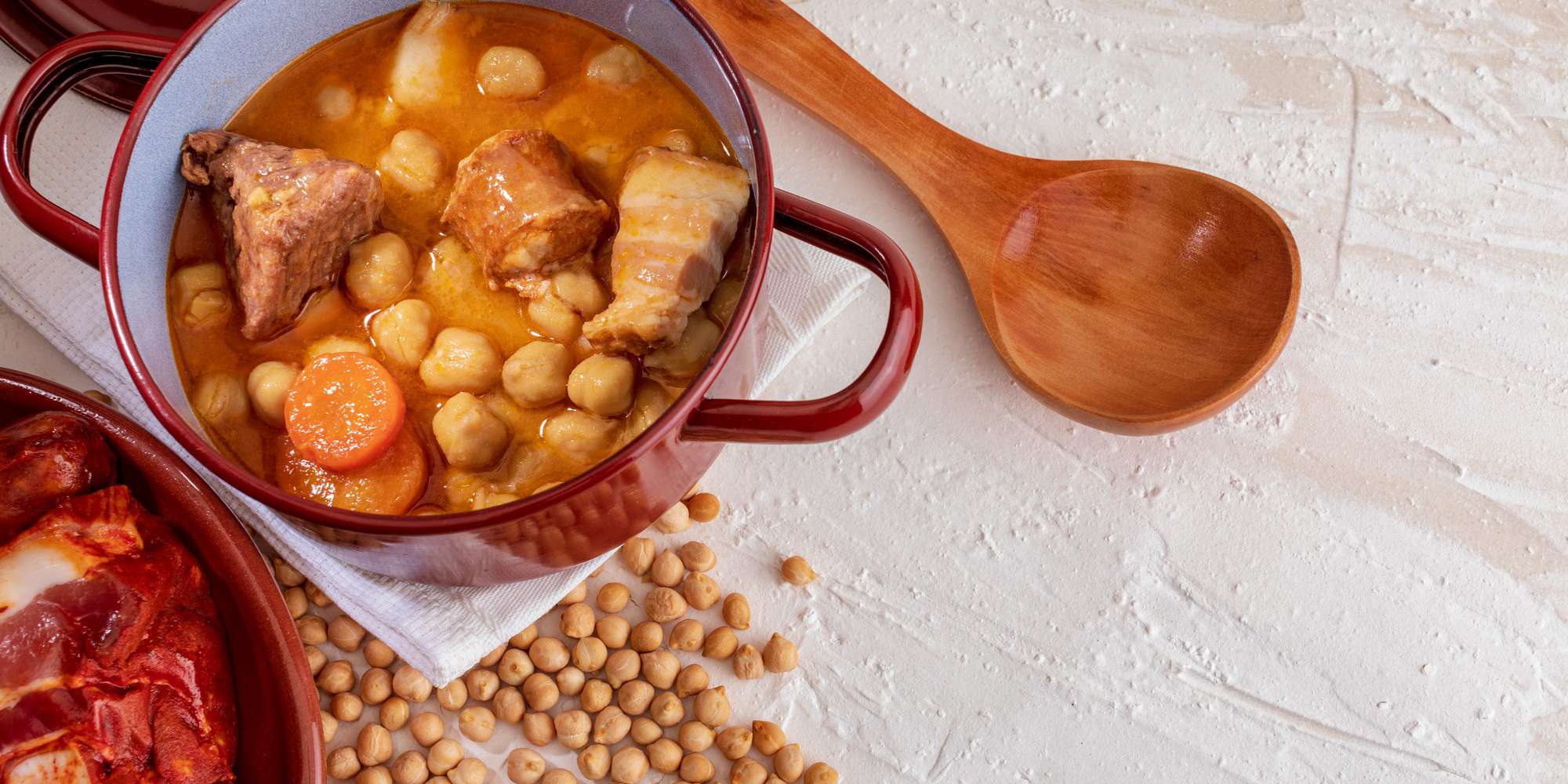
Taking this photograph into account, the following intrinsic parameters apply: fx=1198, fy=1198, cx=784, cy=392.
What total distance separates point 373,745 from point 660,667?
51 centimetres

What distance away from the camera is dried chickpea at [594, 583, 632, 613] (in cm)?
212

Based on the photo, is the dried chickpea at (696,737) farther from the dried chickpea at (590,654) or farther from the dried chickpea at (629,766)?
the dried chickpea at (590,654)

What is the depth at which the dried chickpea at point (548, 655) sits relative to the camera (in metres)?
2.12

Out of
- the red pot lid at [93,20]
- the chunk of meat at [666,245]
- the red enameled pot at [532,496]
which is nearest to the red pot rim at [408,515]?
the red enameled pot at [532,496]

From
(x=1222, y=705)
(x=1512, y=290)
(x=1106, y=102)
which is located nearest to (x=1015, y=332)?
(x=1106, y=102)

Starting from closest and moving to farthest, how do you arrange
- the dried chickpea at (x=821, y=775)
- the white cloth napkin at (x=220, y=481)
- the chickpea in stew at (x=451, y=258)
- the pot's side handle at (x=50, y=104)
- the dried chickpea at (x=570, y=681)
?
1. the pot's side handle at (x=50, y=104)
2. the chickpea in stew at (x=451, y=258)
3. the white cloth napkin at (x=220, y=481)
4. the dried chickpea at (x=821, y=775)
5. the dried chickpea at (x=570, y=681)

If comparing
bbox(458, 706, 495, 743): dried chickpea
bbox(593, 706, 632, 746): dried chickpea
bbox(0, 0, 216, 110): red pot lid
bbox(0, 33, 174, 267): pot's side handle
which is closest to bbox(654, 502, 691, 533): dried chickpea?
bbox(593, 706, 632, 746): dried chickpea

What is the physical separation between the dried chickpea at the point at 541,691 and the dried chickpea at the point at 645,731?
0.15m

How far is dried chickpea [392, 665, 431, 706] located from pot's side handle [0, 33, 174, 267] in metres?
0.87

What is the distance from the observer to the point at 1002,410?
85.7 inches

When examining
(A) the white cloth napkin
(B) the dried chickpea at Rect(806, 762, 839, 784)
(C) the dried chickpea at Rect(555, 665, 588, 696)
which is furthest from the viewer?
(C) the dried chickpea at Rect(555, 665, 588, 696)

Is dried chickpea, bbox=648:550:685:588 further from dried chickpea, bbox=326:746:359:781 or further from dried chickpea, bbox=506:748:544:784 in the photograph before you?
dried chickpea, bbox=326:746:359:781

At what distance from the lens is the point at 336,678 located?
2092 mm

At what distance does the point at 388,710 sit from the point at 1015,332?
1.28 meters
